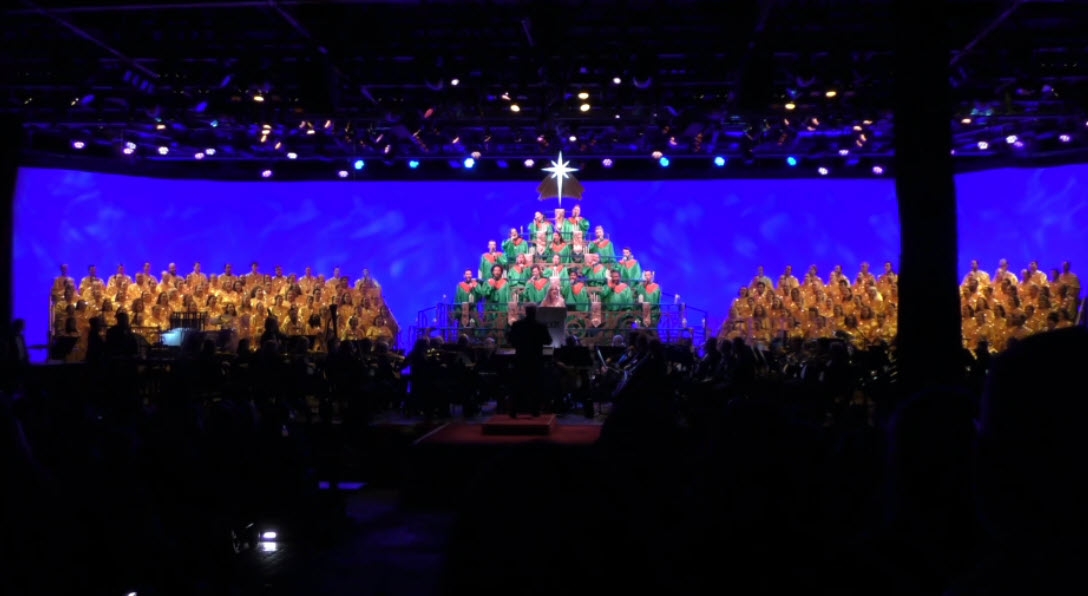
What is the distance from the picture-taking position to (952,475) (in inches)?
112

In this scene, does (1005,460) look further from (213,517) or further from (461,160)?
(461,160)

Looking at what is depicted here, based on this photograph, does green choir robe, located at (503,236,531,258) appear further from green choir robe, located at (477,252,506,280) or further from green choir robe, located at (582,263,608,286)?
green choir robe, located at (582,263,608,286)

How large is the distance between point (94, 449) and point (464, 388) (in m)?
9.05

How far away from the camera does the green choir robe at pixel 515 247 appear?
80.1 ft

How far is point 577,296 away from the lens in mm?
23016

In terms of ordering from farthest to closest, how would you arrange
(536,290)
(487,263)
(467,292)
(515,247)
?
(515,247) < (487,263) < (467,292) < (536,290)

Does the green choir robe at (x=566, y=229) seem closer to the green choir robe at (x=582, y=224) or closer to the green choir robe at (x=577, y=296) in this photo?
the green choir robe at (x=582, y=224)

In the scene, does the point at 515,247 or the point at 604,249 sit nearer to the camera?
the point at 515,247

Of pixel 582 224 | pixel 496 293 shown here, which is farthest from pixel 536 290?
pixel 582 224

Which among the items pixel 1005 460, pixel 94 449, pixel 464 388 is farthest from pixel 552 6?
pixel 1005 460

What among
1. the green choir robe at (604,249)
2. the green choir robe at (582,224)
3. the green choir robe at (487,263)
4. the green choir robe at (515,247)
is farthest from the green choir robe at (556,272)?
the green choir robe at (582,224)

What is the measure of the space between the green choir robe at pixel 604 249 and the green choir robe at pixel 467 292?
3832 mm

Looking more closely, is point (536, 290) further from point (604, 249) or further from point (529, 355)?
point (529, 355)

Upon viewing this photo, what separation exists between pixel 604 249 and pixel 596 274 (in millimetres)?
1561
